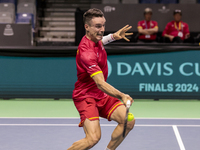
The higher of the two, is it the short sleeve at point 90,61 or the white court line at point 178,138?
the short sleeve at point 90,61

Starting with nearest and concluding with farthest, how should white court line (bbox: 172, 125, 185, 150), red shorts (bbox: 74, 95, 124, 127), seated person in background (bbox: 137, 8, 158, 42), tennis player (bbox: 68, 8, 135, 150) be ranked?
1. tennis player (bbox: 68, 8, 135, 150)
2. red shorts (bbox: 74, 95, 124, 127)
3. white court line (bbox: 172, 125, 185, 150)
4. seated person in background (bbox: 137, 8, 158, 42)

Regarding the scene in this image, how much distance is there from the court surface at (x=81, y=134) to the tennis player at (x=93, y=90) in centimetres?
96

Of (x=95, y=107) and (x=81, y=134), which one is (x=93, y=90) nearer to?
(x=95, y=107)

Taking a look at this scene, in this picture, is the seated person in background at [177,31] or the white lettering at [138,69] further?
the seated person in background at [177,31]

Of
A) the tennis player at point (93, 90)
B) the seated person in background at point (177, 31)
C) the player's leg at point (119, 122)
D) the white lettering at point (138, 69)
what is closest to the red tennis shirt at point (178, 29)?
the seated person in background at point (177, 31)

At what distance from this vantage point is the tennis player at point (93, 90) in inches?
132

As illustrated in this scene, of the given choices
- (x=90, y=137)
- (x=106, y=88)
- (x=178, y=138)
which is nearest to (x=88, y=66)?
(x=106, y=88)

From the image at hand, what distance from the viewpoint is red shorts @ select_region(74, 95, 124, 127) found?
3512 millimetres

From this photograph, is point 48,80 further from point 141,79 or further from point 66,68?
point 141,79

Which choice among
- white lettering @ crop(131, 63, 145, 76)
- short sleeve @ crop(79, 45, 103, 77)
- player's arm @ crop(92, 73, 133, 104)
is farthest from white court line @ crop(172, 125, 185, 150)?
white lettering @ crop(131, 63, 145, 76)

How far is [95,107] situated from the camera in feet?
11.8

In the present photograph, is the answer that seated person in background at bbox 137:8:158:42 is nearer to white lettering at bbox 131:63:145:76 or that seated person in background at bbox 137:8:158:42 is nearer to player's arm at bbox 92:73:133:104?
white lettering at bbox 131:63:145:76

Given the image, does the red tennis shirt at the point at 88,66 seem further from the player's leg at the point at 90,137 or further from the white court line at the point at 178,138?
the white court line at the point at 178,138

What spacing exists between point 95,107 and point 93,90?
0.59ft
